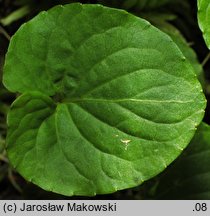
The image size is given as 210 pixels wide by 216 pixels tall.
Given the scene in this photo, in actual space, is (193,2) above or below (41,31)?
below

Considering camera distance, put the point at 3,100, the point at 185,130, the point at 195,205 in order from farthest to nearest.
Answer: the point at 3,100 → the point at 195,205 → the point at 185,130

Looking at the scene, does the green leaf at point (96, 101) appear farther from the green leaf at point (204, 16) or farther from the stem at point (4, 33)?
the stem at point (4, 33)

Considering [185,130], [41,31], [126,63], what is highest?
[41,31]

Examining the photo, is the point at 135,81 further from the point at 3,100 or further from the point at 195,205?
the point at 3,100

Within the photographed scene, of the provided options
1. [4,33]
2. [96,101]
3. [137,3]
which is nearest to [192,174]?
[96,101]

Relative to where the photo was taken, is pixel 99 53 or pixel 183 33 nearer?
pixel 99 53

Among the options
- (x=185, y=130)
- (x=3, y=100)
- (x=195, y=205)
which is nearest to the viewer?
(x=185, y=130)

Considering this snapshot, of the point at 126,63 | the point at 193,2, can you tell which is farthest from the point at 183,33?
the point at 126,63

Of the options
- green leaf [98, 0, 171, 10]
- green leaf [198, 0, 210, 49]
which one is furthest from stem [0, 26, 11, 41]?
green leaf [198, 0, 210, 49]
